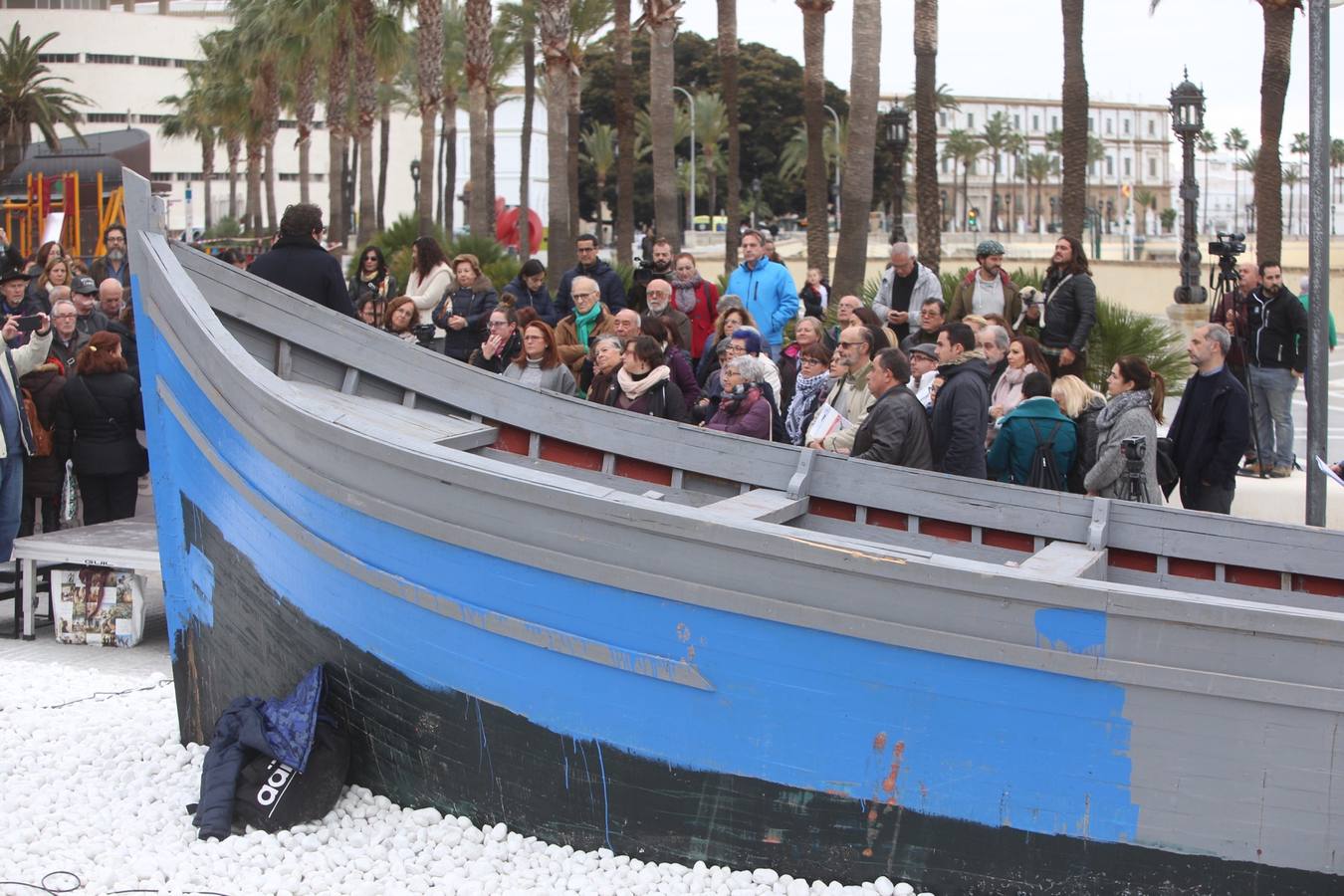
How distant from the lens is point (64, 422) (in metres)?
9.75

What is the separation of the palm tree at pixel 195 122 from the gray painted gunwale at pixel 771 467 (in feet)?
191

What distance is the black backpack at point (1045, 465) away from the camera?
7.82 m

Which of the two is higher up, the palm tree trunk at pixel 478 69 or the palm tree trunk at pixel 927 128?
the palm tree trunk at pixel 478 69

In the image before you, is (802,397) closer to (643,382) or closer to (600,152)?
(643,382)

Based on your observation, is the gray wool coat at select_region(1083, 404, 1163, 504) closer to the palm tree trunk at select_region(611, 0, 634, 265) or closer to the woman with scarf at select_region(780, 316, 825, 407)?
the woman with scarf at select_region(780, 316, 825, 407)

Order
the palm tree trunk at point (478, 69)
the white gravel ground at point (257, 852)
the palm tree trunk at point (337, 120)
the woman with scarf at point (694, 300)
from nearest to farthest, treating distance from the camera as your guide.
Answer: the white gravel ground at point (257, 852)
the woman with scarf at point (694, 300)
the palm tree trunk at point (478, 69)
the palm tree trunk at point (337, 120)

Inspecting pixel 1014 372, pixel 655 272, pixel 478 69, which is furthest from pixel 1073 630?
pixel 478 69

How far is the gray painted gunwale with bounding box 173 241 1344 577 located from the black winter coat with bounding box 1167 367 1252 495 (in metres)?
2.25

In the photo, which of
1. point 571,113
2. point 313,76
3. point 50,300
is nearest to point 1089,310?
point 50,300

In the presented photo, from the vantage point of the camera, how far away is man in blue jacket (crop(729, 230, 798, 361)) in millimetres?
11789

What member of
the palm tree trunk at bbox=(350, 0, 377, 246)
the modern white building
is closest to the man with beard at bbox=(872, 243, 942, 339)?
the palm tree trunk at bbox=(350, 0, 377, 246)

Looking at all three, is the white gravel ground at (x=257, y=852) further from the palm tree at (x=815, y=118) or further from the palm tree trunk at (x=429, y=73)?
the palm tree trunk at (x=429, y=73)

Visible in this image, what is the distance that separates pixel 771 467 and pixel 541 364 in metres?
2.64

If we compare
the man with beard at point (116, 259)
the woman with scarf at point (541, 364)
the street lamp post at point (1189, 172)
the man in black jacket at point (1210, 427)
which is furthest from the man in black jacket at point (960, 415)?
the street lamp post at point (1189, 172)
